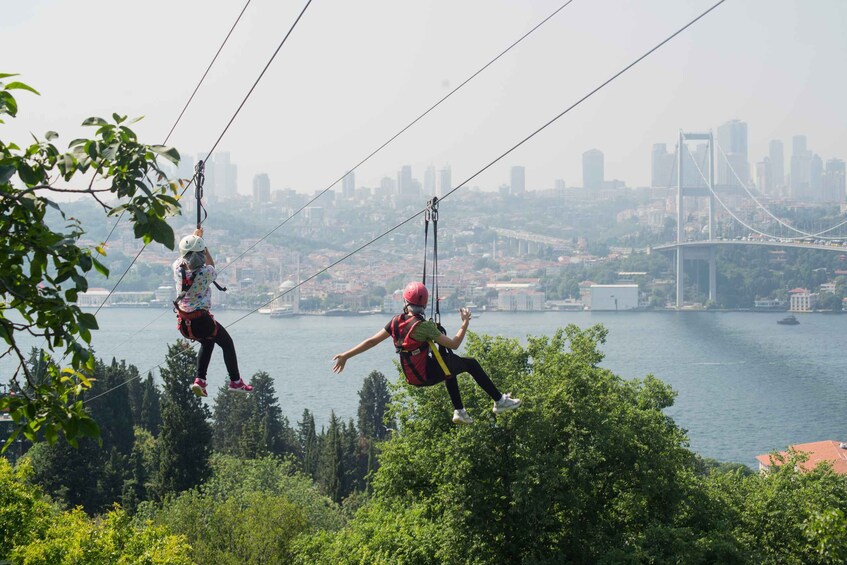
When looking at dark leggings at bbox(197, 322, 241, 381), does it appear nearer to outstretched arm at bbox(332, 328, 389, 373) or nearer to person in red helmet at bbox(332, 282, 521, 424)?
outstretched arm at bbox(332, 328, 389, 373)

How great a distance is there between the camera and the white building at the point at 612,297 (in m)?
100

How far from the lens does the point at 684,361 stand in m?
63.2

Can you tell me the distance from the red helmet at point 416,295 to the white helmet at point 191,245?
1008 millimetres

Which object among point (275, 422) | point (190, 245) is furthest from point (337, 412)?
point (190, 245)

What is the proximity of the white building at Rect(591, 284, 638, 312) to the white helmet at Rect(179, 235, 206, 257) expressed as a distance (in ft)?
321

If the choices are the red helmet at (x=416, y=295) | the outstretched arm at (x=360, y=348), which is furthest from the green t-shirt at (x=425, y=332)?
the outstretched arm at (x=360, y=348)

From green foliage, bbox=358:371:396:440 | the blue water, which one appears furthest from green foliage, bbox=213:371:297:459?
the blue water

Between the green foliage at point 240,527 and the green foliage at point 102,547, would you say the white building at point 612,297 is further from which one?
the green foliage at point 102,547

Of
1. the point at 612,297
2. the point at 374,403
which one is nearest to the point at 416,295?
the point at 374,403

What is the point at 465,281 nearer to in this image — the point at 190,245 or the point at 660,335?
the point at 660,335

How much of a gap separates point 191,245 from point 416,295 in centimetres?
111

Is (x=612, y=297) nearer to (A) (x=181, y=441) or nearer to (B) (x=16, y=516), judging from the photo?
(A) (x=181, y=441)

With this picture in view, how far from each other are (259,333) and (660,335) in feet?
113

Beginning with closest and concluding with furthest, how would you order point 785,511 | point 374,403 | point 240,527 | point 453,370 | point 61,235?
point 61,235 → point 453,370 → point 785,511 → point 240,527 → point 374,403
